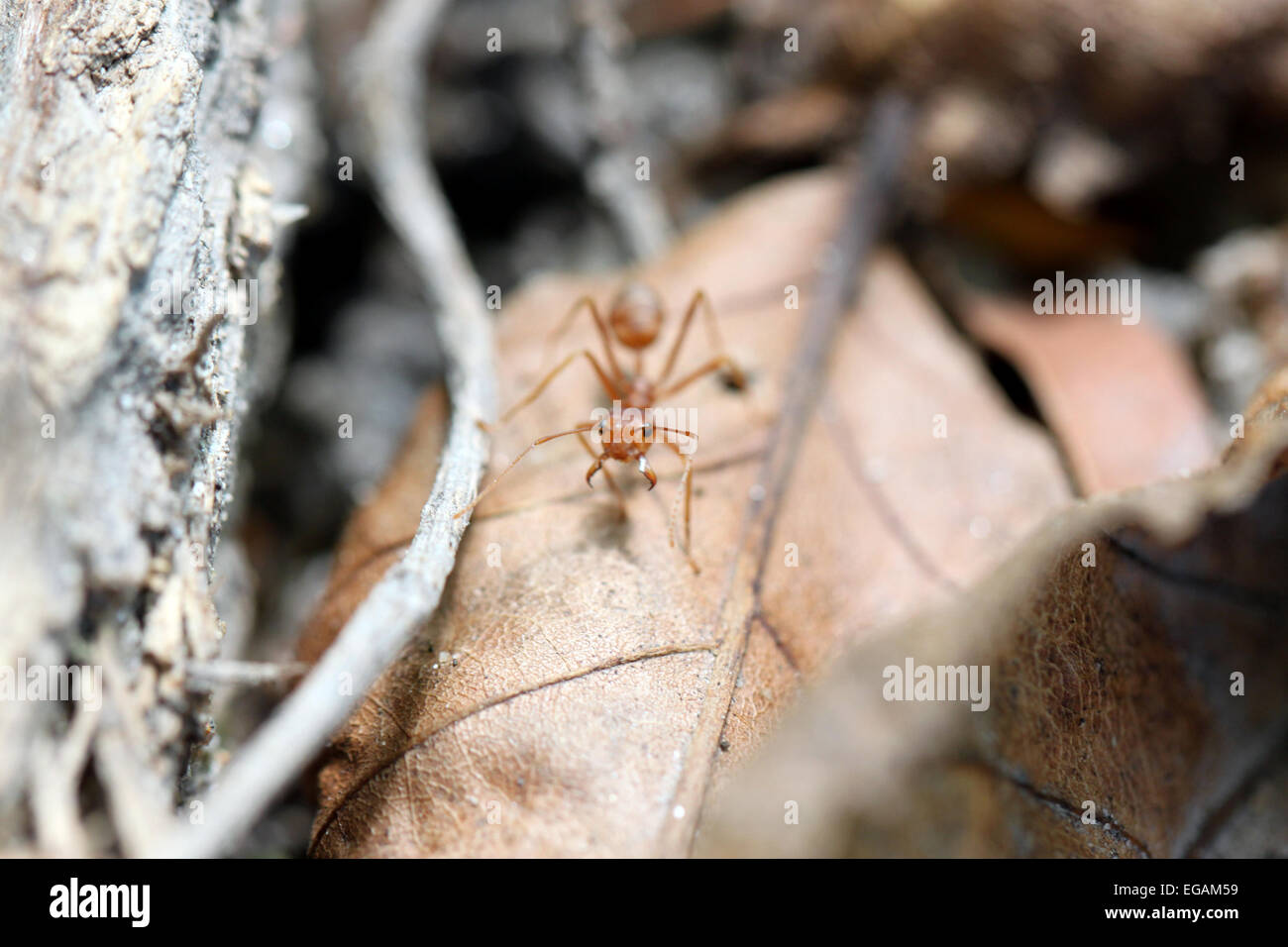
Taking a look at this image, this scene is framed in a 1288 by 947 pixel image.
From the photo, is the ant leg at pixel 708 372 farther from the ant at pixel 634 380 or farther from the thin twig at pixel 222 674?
the thin twig at pixel 222 674

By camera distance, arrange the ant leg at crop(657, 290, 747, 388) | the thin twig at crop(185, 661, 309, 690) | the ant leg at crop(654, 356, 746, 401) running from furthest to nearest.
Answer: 1. the ant leg at crop(657, 290, 747, 388)
2. the ant leg at crop(654, 356, 746, 401)
3. the thin twig at crop(185, 661, 309, 690)

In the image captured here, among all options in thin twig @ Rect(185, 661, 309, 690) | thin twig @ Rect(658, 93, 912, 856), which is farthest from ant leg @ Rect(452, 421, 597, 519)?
thin twig @ Rect(185, 661, 309, 690)

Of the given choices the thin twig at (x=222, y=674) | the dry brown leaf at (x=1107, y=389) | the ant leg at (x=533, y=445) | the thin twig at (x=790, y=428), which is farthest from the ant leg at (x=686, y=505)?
the dry brown leaf at (x=1107, y=389)

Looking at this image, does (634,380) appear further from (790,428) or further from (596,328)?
(790,428)

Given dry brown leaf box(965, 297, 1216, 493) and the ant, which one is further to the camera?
dry brown leaf box(965, 297, 1216, 493)

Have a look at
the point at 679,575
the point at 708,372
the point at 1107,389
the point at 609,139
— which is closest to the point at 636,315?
the point at 708,372

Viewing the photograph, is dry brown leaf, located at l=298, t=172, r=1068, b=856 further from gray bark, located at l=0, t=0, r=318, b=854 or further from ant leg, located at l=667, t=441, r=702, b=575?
gray bark, located at l=0, t=0, r=318, b=854

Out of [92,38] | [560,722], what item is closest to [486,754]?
[560,722]
